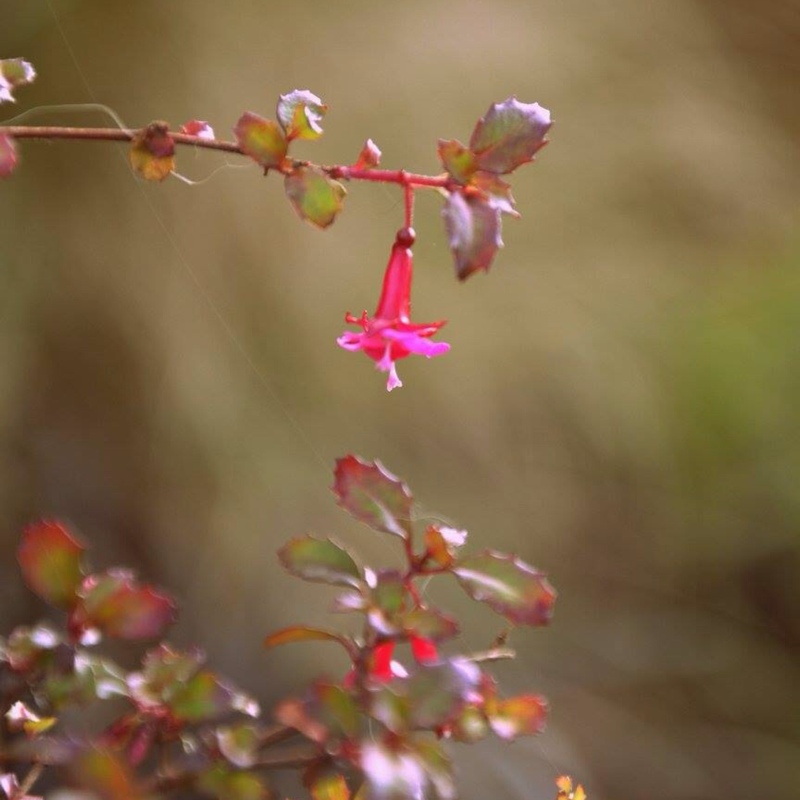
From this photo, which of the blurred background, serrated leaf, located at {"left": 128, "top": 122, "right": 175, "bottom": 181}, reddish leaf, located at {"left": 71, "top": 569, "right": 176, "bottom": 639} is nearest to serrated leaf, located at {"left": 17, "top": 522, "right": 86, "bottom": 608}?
reddish leaf, located at {"left": 71, "top": 569, "right": 176, "bottom": 639}

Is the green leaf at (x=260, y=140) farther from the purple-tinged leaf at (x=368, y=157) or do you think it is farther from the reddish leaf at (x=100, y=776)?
the reddish leaf at (x=100, y=776)

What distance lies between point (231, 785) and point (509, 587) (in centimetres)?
9

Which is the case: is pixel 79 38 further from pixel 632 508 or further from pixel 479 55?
pixel 632 508

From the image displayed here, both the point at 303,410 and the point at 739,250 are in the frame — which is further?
the point at 739,250

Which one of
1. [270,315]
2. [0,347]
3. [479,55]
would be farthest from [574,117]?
[0,347]

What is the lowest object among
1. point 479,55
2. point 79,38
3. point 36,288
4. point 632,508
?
point 632,508

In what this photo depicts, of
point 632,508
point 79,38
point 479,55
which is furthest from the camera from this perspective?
point 632,508

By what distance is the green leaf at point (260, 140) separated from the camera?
31cm

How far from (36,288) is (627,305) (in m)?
0.72

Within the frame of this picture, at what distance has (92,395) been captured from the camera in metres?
1.18

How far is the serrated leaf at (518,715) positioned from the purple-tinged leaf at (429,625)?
3 cm

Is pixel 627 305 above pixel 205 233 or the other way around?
the other way around

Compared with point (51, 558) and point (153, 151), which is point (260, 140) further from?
point (51, 558)

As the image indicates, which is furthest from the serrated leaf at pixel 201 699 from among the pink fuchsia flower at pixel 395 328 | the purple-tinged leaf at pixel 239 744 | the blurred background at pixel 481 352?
the blurred background at pixel 481 352
